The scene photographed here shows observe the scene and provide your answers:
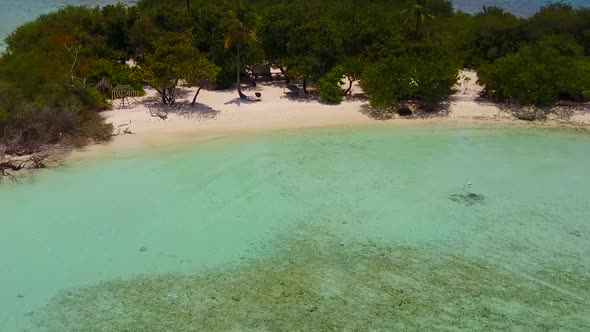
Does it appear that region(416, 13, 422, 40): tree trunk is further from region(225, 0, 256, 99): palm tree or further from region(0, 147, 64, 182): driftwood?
region(0, 147, 64, 182): driftwood

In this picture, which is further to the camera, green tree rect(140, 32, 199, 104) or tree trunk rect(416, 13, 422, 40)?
tree trunk rect(416, 13, 422, 40)

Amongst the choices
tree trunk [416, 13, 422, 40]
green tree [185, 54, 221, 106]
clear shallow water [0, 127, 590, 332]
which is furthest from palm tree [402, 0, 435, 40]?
green tree [185, 54, 221, 106]

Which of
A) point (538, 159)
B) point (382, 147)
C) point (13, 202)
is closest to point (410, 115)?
point (382, 147)

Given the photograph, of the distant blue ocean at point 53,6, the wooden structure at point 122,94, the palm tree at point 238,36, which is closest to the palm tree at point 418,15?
the palm tree at point 238,36

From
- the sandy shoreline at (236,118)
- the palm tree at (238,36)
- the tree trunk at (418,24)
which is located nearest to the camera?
the sandy shoreline at (236,118)

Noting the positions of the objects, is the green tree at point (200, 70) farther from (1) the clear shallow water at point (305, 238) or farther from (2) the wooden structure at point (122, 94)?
(1) the clear shallow water at point (305, 238)

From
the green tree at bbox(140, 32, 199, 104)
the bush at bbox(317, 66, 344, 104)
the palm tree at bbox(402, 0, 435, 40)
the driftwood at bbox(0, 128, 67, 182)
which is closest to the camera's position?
the driftwood at bbox(0, 128, 67, 182)

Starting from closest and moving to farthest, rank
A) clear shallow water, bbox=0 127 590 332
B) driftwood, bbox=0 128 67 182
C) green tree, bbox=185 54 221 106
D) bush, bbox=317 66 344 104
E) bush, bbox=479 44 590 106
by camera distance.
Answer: clear shallow water, bbox=0 127 590 332 < driftwood, bbox=0 128 67 182 < green tree, bbox=185 54 221 106 < bush, bbox=479 44 590 106 < bush, bbox=317 66 344 104
